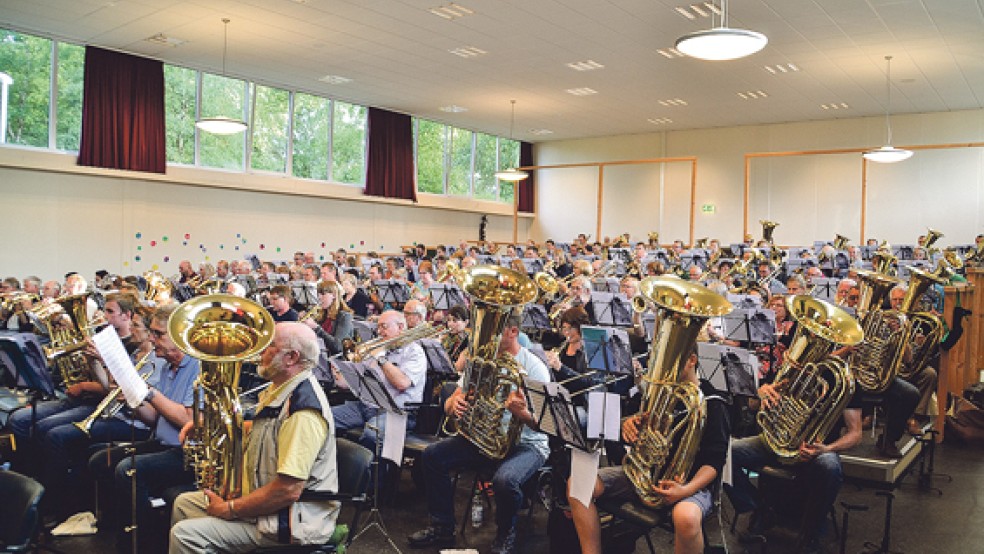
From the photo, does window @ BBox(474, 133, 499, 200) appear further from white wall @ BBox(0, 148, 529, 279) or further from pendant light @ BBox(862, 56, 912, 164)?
pendant light @ BBox(862, 56, 912, 164)

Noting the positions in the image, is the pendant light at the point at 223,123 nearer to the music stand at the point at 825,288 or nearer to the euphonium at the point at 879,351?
the music stand at the point at 825,288

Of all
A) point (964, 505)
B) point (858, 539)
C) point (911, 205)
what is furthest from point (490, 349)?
point (911, 205)

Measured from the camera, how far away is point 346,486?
3391mm

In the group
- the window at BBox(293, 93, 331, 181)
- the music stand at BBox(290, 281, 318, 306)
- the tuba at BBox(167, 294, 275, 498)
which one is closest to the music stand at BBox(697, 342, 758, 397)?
the tuba at BBox(167, 294, 275, 498)

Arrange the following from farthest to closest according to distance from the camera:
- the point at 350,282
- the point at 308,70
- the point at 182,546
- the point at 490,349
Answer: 1. the point at 308,70
2. the point at 350,282
3. the point at 490,349
4. the point at 182,546

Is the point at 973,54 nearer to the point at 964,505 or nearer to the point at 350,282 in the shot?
the point at 964,505

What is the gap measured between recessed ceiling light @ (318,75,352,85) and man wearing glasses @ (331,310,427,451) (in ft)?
36.2

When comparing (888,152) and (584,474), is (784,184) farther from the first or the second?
(584,474)

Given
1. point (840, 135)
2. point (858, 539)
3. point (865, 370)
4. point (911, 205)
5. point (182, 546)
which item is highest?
point (840, 135)

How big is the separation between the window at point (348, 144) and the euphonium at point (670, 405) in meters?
→ 15.8

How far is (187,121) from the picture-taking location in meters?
15.4

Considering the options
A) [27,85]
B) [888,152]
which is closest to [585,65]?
[888,152]

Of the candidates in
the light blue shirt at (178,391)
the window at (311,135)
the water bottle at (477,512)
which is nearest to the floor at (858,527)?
the water bottle at (477,512)

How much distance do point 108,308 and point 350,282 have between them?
4610 mm
